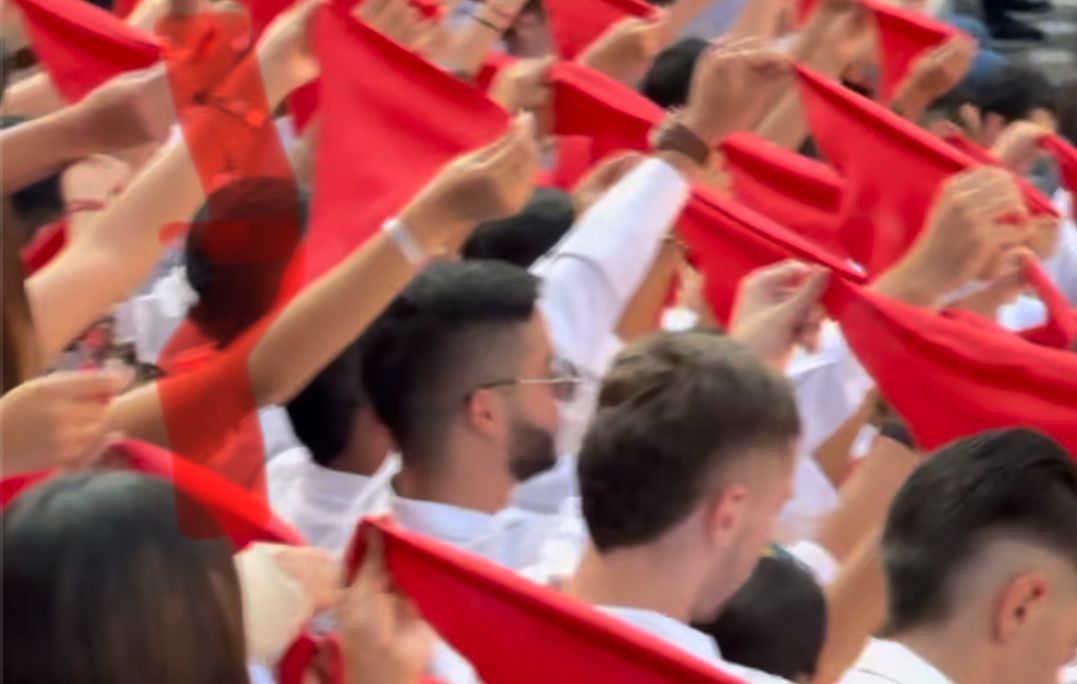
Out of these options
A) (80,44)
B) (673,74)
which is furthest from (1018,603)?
(673,74)

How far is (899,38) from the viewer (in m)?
3.64

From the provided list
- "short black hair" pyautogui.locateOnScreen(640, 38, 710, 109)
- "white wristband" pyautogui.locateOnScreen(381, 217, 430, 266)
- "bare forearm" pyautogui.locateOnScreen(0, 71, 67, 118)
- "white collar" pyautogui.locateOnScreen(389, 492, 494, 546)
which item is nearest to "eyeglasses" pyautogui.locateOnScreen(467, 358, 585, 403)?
"white collar" pyautogui.locateOnScreen(389, 492, 494, 546)

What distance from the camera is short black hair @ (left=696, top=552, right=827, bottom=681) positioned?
5.84ft

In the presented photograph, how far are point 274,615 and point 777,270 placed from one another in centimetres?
106

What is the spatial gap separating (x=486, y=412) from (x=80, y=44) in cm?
102

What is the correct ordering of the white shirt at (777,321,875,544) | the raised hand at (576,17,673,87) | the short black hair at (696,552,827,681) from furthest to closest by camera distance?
the raised hand at (576,17,673,87) → the white shirt at (777,321,875,544) → the short black hair at (696,552,827,681)

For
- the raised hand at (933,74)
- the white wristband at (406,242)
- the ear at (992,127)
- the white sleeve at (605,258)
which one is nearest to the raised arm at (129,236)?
the white wristband at (406,242)

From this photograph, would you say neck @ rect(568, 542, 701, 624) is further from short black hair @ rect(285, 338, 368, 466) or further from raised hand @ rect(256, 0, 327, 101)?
raised hand @ rect(256, 0, 327, 101)

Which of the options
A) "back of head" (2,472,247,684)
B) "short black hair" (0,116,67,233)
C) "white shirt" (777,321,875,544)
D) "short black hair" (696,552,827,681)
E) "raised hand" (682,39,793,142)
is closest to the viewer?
"back of head" (2,472,247,684)

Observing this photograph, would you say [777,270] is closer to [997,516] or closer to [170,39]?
[997,516]

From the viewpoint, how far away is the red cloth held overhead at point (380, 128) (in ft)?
6.53

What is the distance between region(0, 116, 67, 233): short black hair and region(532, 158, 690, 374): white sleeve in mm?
587

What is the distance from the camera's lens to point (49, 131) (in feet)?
6.22

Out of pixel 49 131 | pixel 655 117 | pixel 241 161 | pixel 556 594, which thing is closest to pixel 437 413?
pixel 241 161
